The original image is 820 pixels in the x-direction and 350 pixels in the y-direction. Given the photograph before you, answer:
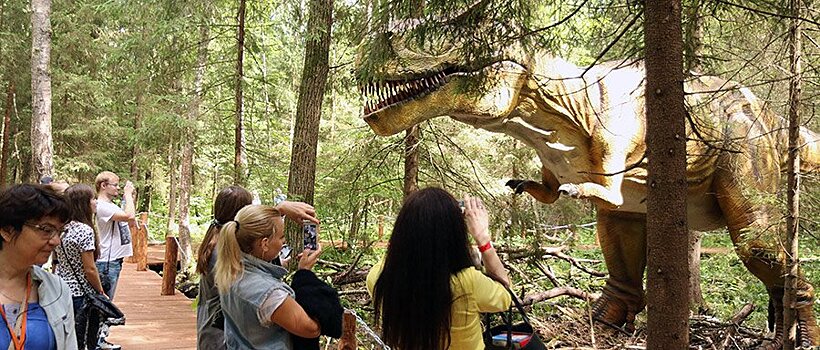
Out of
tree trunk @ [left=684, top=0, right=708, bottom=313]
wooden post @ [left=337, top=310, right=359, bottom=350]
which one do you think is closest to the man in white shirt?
wooden post @ [left=337, top=310, right=359, bottom=350]

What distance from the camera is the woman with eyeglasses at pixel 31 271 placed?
6.69 feet

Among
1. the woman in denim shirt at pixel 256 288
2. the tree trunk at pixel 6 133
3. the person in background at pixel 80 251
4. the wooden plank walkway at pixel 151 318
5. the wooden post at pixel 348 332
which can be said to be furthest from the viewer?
the tree trunk at pixel 6 133

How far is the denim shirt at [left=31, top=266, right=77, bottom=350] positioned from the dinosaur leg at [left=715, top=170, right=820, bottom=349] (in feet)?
16.3

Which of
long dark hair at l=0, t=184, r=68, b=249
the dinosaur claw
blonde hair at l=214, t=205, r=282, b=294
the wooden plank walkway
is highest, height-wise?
the dinosaur claw

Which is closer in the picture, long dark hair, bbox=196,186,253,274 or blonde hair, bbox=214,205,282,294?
blonde hair, bbox=214,205,282,294

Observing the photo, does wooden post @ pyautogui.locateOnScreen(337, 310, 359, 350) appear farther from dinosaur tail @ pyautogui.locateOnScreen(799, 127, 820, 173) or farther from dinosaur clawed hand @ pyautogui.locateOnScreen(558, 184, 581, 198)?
dinosaur tail @ pyautogui.locateOnScreen(799, 127, 820, 173)

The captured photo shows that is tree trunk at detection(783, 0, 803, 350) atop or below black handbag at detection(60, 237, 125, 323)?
atop

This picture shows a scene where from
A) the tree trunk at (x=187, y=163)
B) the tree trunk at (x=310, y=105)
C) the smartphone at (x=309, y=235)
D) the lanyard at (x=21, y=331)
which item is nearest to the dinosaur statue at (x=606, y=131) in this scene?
the smartphone at (x=309, y=235)

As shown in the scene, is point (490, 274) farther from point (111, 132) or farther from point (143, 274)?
point (111, 132)

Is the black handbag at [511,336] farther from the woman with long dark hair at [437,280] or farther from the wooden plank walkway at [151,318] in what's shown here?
the wooden plank walkway at [151,318]

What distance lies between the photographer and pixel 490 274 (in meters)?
2.54

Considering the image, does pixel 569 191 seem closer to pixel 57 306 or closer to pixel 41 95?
pixel 57 306

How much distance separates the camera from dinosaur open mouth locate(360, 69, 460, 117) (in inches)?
189

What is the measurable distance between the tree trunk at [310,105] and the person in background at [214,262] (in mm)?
2868
